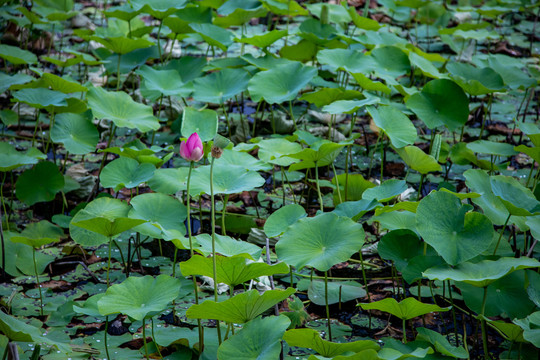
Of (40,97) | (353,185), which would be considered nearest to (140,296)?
(353,185)

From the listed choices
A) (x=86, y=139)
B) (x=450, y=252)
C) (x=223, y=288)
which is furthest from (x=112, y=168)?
(x=450, y=252)

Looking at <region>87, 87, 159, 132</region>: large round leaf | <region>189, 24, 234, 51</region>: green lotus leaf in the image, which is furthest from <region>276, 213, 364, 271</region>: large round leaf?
<region>189, 24, 234, 51</region>: green lotus leaf

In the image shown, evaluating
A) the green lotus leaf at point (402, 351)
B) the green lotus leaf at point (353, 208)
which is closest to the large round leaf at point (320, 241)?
the green lotus leaf at point (353, 208)

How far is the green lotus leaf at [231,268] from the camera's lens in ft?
4.00

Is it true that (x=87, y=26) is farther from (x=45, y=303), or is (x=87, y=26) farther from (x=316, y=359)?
(x=316, y=359)

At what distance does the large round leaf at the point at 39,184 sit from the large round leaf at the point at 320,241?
3.39 ft

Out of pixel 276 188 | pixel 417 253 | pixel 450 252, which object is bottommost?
pixel 276 188

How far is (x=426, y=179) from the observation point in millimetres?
→ 2209

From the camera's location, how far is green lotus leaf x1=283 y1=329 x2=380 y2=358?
1.10 m

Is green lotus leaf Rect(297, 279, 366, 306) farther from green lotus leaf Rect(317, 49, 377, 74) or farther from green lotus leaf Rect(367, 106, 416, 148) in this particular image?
green lotus leaf Rect(317, 49, 377, 74)

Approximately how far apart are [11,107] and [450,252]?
7.80 feet

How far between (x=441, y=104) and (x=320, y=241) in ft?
3.09

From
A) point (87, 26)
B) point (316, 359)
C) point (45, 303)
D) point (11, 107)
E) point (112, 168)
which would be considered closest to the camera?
point (316, 359)

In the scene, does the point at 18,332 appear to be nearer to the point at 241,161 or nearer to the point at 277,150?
the point at 241,161
